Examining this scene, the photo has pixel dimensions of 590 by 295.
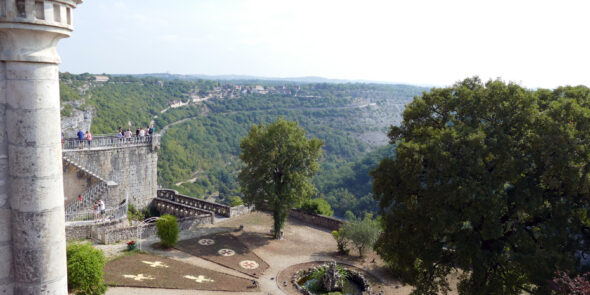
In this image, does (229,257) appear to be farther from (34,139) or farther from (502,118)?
(34,139)

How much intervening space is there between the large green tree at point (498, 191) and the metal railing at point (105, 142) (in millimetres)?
20268

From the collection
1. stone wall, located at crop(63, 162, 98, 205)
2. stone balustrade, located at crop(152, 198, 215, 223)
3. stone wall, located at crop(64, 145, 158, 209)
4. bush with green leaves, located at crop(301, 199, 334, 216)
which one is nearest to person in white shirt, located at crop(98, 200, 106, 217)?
stone wall, located at crop(64, 145, 158, 209)

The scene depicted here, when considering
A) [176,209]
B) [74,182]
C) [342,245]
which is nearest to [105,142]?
[74,182]

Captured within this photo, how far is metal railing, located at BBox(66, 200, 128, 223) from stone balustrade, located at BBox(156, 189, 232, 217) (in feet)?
20.3

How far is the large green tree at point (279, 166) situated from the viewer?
24.6m

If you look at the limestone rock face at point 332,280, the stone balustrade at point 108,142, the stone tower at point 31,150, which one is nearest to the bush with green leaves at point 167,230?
the stone balustrade at point 108,142

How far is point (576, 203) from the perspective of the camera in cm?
1287

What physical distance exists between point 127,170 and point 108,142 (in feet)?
8.35

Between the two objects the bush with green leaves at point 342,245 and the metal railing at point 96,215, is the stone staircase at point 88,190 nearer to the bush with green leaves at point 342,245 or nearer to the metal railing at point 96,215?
the metal railing at point 96,215

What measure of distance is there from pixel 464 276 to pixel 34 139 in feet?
46.5

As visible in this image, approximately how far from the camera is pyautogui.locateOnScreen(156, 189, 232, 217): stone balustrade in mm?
29875

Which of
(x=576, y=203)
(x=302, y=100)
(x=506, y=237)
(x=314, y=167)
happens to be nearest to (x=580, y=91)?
(x=576, y=203)

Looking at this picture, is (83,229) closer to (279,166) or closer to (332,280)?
(279,166)

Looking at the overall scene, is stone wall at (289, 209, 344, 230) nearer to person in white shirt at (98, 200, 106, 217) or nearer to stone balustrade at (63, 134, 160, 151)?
stone balustrade at (63, 134, 160, 151)
